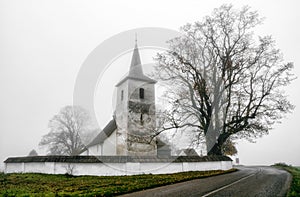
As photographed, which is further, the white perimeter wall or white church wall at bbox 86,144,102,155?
white church wall at bbox 86,144,102,155

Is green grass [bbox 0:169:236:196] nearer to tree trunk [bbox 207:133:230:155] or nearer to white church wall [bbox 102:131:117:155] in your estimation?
tree trunk [bbox 207:133:230:155]

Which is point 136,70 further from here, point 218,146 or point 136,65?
point 218,146

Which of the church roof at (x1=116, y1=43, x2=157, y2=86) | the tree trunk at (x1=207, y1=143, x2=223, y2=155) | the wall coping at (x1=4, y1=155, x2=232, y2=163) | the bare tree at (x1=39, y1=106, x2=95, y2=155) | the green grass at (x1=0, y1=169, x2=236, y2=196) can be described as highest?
the church roof at (x1=116, y1=43, x2=157, y2=86)

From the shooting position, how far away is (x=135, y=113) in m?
26.6

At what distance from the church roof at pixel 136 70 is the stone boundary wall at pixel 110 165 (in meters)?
15.5

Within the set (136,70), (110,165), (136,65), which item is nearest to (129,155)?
(110,165)

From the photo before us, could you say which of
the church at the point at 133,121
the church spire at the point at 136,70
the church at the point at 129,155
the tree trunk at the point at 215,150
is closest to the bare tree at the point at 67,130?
the church at the point at 129,155

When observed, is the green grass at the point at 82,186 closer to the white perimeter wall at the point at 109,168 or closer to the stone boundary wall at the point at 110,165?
the white perimeter wall at the point at 109,168

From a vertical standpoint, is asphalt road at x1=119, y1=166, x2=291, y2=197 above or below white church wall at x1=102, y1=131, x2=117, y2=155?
below

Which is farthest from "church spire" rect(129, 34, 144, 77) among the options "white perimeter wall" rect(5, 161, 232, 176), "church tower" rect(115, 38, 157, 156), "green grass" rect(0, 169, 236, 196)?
"green grass" rect(0, 169, 236, 196)

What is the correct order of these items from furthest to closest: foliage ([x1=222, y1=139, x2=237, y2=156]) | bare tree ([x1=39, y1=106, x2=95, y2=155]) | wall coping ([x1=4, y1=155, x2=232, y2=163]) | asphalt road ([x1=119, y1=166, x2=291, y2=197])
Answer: bare tree ([x1=39, y1=106, x2=95, y2=155])
foliage ([x1=222, y1=139, x2=237, y2=156])
wall coping ([x1=4, y1=155, x2=232, y2=163])
asphalt road ([x1=119, y1=166, x2=291, y2=197])

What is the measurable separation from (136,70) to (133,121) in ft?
27.0

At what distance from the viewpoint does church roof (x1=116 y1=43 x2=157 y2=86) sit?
101 ft

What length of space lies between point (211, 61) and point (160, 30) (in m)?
5.47
